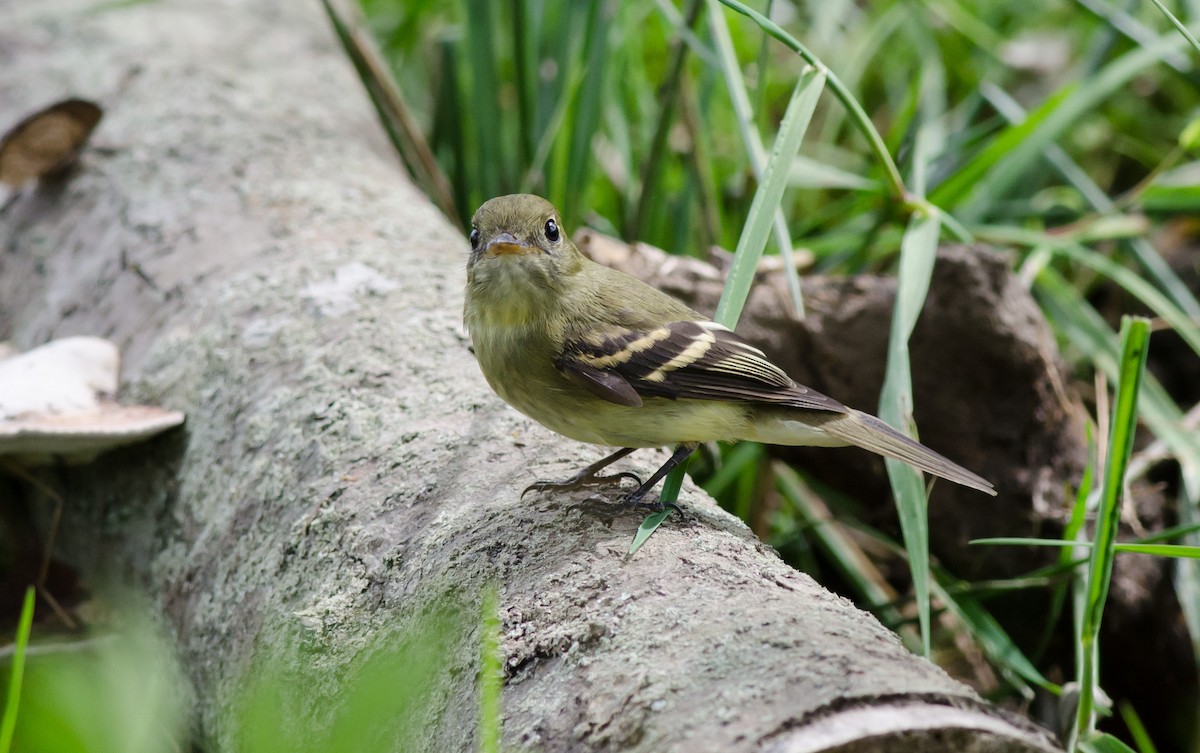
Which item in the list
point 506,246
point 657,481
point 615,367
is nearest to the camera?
point 657,481

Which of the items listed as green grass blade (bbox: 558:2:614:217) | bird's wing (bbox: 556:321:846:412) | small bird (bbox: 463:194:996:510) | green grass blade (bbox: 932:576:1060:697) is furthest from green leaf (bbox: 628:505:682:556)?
green grass blade (bbox: 558:2:614:217)

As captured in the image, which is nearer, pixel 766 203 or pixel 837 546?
pixel 766 203

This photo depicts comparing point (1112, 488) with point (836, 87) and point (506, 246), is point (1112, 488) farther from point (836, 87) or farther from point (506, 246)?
point (506, 246)

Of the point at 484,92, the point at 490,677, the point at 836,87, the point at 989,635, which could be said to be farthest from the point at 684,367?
the point at 484,92

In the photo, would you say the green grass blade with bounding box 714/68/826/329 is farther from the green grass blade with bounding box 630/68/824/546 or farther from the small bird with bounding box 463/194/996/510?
the small bird with bounding box 463/194/996/510

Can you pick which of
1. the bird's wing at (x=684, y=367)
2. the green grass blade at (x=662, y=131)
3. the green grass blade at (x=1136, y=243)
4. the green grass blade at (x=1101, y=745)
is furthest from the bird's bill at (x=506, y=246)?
the green grass blade at (x=1136, y=243)

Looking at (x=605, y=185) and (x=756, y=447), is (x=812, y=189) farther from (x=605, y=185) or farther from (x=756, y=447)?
(x=756, y=447)

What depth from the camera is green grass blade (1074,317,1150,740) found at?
1729 millimetres

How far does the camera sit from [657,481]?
6.90 ft

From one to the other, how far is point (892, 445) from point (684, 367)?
0.46 meters

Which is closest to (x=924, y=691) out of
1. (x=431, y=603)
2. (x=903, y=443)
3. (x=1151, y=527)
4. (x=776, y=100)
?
(x=431, y=603)

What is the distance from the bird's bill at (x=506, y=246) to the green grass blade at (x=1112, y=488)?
1209 millimetres

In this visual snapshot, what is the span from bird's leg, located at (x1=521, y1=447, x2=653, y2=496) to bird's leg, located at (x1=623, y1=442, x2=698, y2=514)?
0.05m

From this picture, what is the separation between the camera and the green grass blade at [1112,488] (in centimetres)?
173
